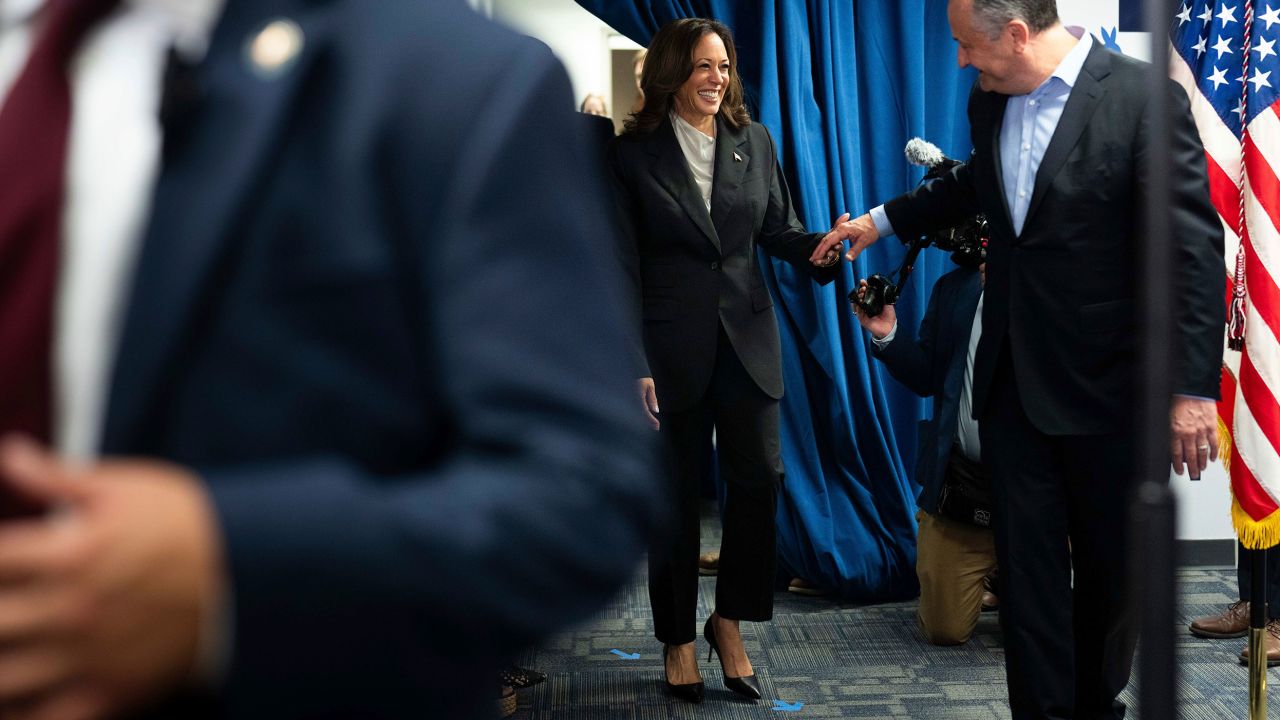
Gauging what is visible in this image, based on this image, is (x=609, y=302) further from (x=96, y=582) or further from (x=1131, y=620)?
(x=1131, y=620)

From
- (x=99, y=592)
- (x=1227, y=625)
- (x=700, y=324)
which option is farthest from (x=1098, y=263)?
(x=99, y=592)

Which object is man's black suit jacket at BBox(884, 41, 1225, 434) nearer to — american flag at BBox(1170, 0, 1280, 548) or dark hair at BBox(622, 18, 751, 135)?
american flag at BBox(1170, 0, 1280, 548)

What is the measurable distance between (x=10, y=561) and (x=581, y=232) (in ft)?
0.83

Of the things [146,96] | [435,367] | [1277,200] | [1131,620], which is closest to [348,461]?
[435,367]

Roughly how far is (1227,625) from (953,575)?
77 centimetres

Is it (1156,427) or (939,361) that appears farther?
(939,361)

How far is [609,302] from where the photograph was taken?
54cm

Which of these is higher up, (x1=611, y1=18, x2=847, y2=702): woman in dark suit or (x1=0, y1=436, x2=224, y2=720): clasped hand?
(x1=0, y1=436, x2=224, y2=720): clasped hand

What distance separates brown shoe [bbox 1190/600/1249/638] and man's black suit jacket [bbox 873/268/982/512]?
816 mm

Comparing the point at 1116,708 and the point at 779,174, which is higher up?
the point at 779,174

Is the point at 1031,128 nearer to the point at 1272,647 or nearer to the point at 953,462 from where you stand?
the point at 953,462

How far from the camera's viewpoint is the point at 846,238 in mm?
2992

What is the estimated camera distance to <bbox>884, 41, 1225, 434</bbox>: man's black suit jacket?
7.20 feet

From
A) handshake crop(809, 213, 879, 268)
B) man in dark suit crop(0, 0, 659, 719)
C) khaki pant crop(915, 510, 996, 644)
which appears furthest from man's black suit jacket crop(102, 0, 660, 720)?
khaki pant crop(915, 510, 996, 644)
